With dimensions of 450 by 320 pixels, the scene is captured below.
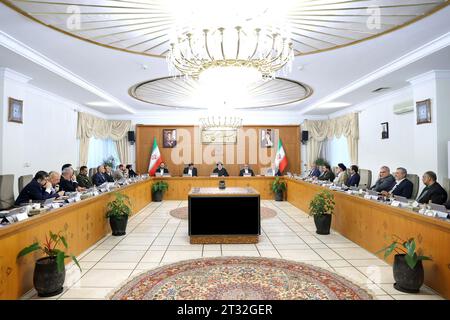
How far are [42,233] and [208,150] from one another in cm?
774

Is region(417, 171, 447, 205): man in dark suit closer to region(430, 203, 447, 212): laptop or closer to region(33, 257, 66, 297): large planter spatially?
region(430, 203, 447, 212): laptop

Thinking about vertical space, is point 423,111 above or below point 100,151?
above

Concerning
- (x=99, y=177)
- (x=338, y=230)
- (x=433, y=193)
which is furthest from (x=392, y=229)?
(x=99, y=177)

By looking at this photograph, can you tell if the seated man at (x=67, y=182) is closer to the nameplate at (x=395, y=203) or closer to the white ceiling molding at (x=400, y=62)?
the nameplate at (x=395, y=203)

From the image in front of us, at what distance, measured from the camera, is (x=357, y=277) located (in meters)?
3.19

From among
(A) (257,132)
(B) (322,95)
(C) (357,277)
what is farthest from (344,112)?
(C) (357,277)

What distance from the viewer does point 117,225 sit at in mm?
4973

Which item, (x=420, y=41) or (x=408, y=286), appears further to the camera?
(x=420, y=41)

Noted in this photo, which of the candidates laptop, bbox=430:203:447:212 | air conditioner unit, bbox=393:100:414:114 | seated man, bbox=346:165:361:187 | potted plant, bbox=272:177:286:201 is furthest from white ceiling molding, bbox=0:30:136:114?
air conditioner unit, bbox=393:100:414:114

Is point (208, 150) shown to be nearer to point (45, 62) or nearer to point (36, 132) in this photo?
point (36, 132)

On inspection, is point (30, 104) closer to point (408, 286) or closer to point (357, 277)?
point (357, 277)

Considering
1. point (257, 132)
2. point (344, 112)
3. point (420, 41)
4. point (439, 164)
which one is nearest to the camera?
point (420, 41)

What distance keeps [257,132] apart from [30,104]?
23.0ft

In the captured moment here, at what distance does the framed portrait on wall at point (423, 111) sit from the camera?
17.4 ft
